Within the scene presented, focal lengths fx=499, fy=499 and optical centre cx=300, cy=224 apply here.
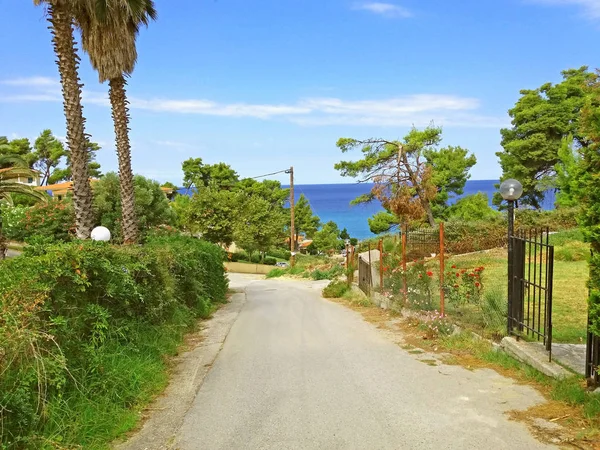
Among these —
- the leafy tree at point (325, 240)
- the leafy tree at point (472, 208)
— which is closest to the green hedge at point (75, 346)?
the leafy tree at point (472, 208)

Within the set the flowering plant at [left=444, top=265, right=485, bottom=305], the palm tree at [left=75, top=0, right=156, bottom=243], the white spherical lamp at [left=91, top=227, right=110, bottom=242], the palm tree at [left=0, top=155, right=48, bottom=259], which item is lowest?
the flowering plant at [left=444, top=265, right=485, bottom=305]

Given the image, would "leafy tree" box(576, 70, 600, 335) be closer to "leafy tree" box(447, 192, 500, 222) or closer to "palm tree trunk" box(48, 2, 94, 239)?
"palm tree trunk" box(48, 2, 94, 239)

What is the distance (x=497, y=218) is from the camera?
97.7 feet

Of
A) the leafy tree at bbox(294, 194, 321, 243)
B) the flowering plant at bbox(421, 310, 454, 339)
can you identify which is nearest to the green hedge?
the flowering plant at bbox(421, 310, 454, 339)

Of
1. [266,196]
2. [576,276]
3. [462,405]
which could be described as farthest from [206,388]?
[266,196]

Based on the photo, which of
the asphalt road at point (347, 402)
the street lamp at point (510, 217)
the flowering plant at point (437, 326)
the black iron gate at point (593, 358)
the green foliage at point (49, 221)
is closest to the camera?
the asphalt road at point (347, 402)

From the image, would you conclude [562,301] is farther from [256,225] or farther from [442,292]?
[256,225]

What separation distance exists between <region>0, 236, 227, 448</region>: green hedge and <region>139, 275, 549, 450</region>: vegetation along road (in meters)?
0.78

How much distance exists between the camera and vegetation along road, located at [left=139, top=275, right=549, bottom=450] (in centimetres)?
439

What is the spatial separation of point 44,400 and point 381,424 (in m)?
2.95

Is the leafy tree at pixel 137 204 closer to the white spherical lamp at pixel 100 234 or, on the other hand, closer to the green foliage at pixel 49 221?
the green foliage at pixel 49 221

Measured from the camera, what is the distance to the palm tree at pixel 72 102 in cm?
1237

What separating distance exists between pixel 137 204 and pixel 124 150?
10.9 meters

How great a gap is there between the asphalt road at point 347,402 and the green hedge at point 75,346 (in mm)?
789
